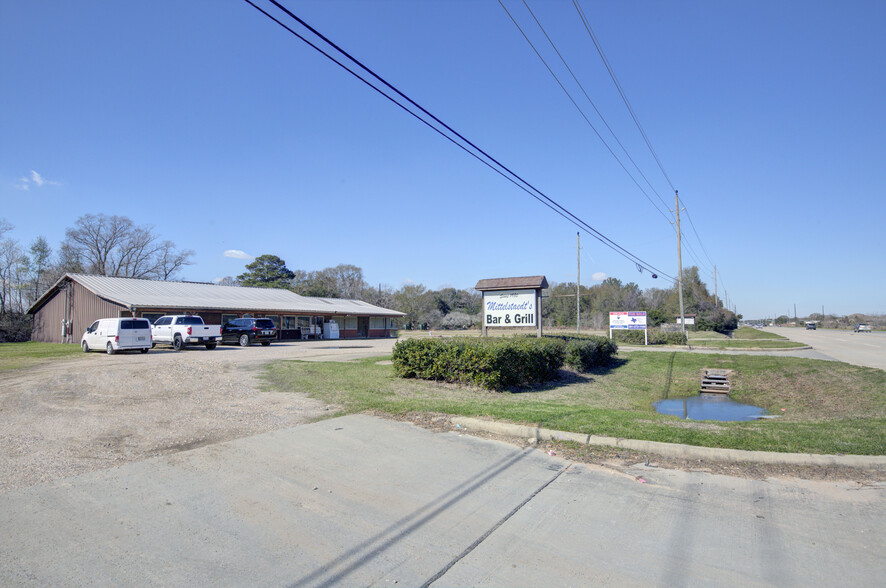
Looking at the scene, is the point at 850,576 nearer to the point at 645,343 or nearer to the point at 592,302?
the point at 645,343

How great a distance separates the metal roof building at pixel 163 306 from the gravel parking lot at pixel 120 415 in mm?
20331

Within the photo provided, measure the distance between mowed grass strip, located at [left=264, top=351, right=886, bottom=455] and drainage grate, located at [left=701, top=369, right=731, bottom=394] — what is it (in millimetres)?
361

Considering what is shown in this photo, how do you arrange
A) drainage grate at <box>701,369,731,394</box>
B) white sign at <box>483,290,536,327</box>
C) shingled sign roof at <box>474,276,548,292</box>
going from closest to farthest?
1. drainage grate at <box>701,369,731,394</box>
2. shingled sign roof at <box>474,276,548,292</box>
3. white sign at <box>483,290,536,327</box>

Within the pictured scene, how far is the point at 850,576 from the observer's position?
12.3ft

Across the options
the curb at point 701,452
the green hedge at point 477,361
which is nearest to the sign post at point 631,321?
the green hedge at point 477,361

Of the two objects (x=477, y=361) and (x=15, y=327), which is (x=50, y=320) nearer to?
(x=15, y=327)

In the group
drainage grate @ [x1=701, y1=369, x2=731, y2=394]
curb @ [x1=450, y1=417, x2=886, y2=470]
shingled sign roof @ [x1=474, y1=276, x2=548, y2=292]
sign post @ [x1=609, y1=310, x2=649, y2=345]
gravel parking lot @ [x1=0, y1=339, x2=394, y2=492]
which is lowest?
drainage grate @ [x1=701, y1=369, x2=731, y2=394]

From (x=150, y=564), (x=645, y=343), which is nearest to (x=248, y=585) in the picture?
(x=150, y=564)

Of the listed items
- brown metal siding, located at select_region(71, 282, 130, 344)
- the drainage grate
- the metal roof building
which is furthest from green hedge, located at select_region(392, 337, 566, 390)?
brown metal siding, located at select_region(71, 282, 130, 344)

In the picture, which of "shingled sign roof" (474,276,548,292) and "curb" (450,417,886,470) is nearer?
"curb" (450,417,886,470)

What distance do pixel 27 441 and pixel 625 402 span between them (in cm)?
1369

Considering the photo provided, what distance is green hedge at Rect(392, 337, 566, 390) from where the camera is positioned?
41.3ft

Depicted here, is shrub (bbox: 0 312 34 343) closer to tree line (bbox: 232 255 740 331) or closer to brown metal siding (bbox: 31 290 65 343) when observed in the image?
brown metal siding (bbox: 31 290 65 343)

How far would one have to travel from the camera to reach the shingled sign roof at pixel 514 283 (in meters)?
18.8
